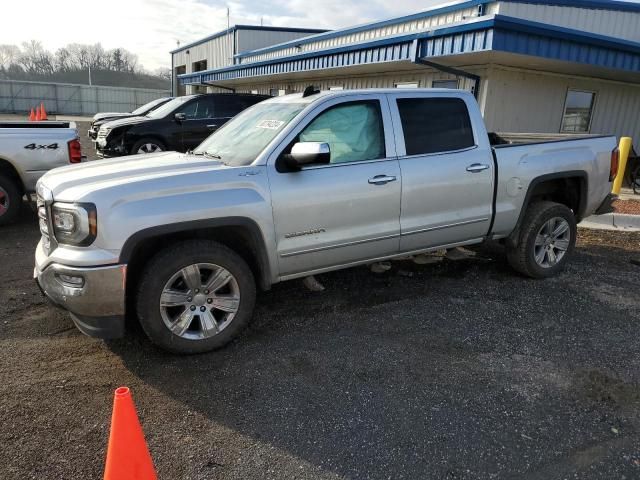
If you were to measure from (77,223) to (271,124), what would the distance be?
1.76 m

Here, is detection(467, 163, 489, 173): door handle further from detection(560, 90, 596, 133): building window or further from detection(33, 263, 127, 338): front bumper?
detection(560, 90, 596, 133): building window

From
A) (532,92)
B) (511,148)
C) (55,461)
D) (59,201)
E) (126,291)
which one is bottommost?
(55,461)

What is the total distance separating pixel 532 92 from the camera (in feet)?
35.3

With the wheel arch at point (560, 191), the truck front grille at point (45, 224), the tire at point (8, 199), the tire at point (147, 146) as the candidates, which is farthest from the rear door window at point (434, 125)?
the tire at point (147, 146)

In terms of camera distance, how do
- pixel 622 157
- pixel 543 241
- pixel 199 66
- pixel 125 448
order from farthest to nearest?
pixel 199 66 → pixel 622 157 → pixel 543 241 → pixel 125 448

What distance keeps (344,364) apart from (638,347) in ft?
7.76

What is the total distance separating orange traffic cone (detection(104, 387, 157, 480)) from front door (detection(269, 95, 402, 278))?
186cm

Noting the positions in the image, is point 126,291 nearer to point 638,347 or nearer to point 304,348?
point 304,348

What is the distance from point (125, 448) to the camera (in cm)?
213

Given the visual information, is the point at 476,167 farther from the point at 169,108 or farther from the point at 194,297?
the point at 169,108

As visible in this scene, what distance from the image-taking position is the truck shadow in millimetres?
2730

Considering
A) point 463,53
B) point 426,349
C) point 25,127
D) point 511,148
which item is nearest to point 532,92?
point 463,53

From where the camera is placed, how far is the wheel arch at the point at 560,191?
5.10 m

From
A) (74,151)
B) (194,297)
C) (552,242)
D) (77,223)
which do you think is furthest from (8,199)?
(552,242)
